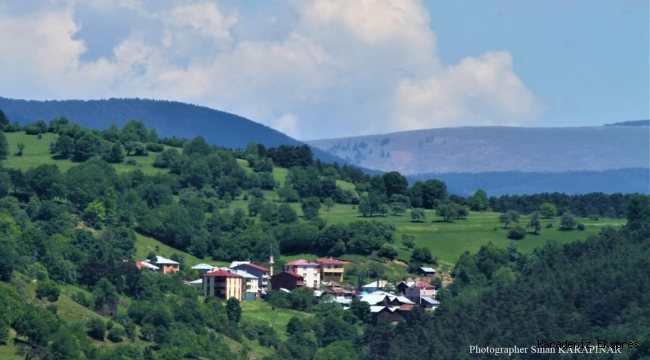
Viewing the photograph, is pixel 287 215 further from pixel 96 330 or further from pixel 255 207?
pixel 96 330

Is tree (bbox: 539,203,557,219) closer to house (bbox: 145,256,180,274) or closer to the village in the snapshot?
the village

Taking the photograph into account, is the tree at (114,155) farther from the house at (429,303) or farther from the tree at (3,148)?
the house at (429,303)

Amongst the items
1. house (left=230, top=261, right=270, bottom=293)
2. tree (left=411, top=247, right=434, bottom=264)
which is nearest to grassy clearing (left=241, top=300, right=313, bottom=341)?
house (left=230, top=261, right=270, bottom=293)

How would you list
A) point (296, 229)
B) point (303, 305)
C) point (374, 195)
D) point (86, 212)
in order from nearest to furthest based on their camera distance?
point (303, 305)
point (86, 212)
point (296, 229)
point (374, 195)

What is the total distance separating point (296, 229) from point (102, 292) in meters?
47.2

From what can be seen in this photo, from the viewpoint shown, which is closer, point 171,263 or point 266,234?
point 171,263

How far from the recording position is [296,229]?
164 meters

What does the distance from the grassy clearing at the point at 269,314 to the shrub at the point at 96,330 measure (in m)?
19.7

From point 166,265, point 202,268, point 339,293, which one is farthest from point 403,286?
point 166,265

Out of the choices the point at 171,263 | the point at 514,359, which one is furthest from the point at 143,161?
the point at 514,359

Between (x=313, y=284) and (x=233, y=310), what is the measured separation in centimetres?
2284

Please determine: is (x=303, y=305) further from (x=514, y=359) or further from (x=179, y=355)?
(x=514, y=359)

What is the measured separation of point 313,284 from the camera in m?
148

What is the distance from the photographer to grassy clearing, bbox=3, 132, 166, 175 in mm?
180875
